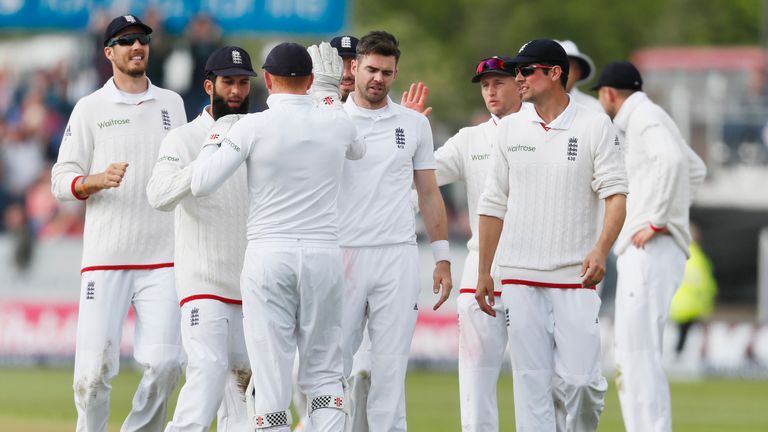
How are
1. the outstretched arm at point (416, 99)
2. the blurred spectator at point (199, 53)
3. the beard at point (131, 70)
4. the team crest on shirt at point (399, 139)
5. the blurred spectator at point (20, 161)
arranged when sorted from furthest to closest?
the blurred spectator at point (20, 161)
the blurred spectator at point (199, 53)
the outstretched arm at point (416, 99)
the beard at point (131, 70)
the team crest on shirt at point (399, 139)

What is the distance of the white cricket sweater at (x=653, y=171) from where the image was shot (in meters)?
10.9

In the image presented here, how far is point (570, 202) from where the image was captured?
9391mm

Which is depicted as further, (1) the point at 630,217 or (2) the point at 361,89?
(1) the point at 630,217

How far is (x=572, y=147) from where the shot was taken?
9352 millimetres

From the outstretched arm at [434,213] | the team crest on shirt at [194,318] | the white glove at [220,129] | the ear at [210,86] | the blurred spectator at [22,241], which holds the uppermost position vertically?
the ear at [210,86]

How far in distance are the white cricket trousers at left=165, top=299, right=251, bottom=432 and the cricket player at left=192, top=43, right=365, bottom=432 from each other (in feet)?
1.42

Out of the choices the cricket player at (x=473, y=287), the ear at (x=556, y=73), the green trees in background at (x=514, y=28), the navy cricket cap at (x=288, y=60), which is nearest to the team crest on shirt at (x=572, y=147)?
the ear at (x=556, y=73)

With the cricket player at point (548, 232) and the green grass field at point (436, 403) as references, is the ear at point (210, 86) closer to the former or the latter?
the cricket player at point (548, 232)

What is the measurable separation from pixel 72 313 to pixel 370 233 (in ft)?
43.1

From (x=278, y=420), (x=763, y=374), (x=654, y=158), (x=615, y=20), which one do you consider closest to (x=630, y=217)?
(x=654, y=158)

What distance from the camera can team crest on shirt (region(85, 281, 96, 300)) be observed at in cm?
990

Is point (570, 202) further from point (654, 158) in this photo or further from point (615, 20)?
point (615, 20)

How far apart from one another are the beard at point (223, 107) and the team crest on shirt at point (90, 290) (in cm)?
134

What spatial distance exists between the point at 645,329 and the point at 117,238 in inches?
143
